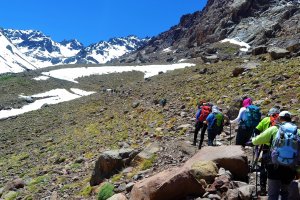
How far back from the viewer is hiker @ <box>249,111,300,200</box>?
8.51 meters

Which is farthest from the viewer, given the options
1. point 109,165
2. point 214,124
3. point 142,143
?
point 142,143

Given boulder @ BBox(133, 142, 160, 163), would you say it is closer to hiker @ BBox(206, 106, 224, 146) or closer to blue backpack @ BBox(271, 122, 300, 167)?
hiker @ BBox(206, 106, 224, 146)

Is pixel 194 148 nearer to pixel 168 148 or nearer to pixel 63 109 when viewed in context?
pixel 168 148

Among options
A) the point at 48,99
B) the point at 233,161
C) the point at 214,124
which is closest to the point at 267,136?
the point at 233,161

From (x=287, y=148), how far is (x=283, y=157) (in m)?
0.20

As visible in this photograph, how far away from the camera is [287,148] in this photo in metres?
8.53

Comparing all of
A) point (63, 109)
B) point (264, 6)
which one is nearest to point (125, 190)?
point (63, 109)

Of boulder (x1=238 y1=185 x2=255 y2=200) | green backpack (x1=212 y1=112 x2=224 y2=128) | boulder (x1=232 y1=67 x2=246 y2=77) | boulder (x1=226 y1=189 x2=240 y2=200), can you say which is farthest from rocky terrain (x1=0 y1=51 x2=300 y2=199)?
boulder (x1=238 y1=185 x2=255 y2=200)

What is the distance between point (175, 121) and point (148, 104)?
11.3 metres

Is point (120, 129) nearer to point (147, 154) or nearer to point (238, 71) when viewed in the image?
point (147, 154)

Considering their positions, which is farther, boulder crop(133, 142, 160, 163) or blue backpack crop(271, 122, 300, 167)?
boulder crop(133, 142, 160, 163)

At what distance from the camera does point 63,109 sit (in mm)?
47125

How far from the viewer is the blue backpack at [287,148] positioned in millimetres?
8484

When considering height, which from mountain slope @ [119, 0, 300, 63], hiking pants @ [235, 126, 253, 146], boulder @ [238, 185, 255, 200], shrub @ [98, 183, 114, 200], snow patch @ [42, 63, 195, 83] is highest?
mountain slope @ [119, 0, 300, 63]
